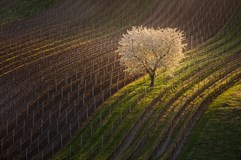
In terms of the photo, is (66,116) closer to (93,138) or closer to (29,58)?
(93,138)


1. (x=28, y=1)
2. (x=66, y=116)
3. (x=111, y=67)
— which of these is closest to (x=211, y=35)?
(x=111, y=67)

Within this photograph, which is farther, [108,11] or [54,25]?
[108,11]

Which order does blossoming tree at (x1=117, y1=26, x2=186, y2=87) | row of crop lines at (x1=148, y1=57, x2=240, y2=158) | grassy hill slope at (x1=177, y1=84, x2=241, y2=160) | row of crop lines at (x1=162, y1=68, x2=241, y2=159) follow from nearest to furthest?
1. grassy hill slope at (x1=177, y1=84, x2=241, y2=160)
2. row of crop lines at (x1=162, y1=68, x2=241, y2=159)
3. row of crop lines at (x1=148, y1=57, x2=240, y2=158)
4. blossoming tree at (x1=117, y1=26, x2=186, y2=87)

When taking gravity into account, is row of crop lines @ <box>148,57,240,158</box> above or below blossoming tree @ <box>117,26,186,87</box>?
below

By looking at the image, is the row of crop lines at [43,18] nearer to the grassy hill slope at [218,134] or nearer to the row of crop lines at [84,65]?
the row of crop lines at [84,65]

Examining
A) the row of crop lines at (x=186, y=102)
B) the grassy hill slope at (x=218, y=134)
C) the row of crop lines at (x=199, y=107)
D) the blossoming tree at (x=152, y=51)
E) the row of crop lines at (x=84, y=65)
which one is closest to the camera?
the grassy hill slope at (x=218, y=134)

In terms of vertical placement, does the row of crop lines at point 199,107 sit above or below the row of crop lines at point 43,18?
below

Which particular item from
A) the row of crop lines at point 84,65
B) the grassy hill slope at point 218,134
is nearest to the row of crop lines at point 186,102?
the grassy hill slope at point 218,134

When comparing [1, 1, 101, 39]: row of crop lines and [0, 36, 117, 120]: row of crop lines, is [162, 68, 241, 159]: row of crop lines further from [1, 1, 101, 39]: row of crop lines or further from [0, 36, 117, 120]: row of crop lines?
[1, 1, 101, 39]: row of crop lines

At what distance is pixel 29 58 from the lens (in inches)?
3103

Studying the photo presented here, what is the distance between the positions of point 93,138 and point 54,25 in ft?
193

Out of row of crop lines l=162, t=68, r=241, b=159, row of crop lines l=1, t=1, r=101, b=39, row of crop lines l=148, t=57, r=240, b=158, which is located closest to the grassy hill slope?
row of crop lines l=162, t=68, r=241, b=159

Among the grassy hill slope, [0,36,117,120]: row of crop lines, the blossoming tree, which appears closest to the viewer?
the grassy hill slope

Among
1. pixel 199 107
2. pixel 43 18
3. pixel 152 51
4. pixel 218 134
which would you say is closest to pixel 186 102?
pixel 199 107
